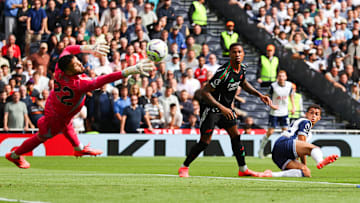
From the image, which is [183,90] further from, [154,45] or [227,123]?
[227,123]

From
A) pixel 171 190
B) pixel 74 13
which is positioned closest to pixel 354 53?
pixel 74 13

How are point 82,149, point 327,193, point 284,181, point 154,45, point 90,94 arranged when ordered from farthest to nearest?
1. point 90,94
2. point 154,45
3. point 82,149
4. point 284,181
5. point 327,193

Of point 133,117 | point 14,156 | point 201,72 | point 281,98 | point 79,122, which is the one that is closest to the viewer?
point 14,156

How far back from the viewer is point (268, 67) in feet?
75.2

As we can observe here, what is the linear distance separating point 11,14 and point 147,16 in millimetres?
4434

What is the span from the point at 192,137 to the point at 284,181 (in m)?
11.0

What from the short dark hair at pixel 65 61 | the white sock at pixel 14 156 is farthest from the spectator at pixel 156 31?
the short dark hair at pixel 65 61

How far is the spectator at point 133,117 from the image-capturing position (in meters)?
20.6

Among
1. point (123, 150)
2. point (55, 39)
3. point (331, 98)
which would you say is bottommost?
point (123, 150)

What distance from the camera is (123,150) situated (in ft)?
68.9

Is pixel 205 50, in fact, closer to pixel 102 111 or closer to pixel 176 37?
pixel 176 37

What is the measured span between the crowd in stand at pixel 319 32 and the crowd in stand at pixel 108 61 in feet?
9.37

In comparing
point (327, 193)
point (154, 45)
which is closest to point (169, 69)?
point (154, 45)

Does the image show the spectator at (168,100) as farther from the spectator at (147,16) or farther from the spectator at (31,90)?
the spectator at (31,90)
